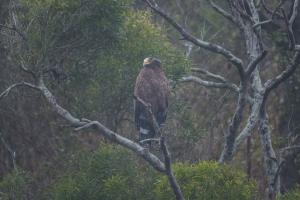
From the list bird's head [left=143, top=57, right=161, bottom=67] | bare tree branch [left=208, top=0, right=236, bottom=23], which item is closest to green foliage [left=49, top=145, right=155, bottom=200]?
bird's head [left=143, top=57, right=161, bottom=67]

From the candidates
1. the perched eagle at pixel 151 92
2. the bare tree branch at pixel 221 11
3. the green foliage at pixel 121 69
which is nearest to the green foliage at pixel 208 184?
the perched eagle at pixel 151 92

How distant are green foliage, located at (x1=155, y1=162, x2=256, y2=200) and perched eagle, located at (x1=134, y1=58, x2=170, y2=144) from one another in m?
1.31

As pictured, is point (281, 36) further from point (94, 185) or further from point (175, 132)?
point (94, 185)

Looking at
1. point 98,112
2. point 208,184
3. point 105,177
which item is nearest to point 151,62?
point 98,112

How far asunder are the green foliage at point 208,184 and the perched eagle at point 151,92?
51.8 inches

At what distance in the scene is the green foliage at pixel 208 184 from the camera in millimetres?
9945

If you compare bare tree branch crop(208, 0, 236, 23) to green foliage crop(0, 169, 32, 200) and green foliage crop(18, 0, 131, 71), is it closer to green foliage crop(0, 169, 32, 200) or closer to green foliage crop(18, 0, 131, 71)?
green foliage crop(18, 0, 131, 71)

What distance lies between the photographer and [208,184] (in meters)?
9.95

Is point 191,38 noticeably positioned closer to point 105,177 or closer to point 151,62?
point 151,62

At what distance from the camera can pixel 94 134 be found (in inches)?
595

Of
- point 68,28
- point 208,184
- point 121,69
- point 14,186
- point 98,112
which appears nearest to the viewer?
point 208,184

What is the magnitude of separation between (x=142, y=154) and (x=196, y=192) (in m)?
0.70

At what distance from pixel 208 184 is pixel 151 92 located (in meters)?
1.86

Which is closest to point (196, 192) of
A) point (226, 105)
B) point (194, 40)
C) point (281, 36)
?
point (194, 40)
